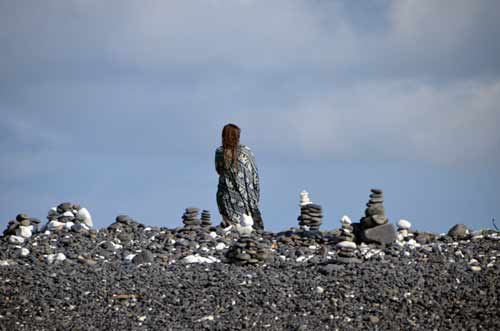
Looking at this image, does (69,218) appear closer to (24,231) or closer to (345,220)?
(24,231)

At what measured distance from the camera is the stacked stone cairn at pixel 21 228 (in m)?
21.7

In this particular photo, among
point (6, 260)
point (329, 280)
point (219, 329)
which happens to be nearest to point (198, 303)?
point (219, 329)

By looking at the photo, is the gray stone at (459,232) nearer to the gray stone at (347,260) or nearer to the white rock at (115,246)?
the gray stone at (347,260)

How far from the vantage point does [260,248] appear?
18078mm

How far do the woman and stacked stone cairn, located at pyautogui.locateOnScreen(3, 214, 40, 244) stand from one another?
4.61 meters

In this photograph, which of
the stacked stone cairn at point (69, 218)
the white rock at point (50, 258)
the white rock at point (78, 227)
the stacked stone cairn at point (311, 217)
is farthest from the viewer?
the stacked stone cairn at point (311, 217)

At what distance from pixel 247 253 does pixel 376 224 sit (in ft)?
11.4

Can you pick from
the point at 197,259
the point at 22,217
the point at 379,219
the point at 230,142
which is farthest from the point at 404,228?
the point at 22,217

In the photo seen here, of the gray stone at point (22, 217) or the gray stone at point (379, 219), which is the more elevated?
the gray stone at point (22, 217)

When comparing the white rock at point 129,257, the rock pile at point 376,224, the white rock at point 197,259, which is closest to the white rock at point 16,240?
the white rock at point 129,257

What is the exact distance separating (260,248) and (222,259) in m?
0.99

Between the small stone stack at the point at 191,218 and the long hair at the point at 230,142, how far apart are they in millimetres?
1404

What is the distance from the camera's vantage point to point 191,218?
2295cm

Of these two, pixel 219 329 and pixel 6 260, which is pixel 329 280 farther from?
pixel 6 260
